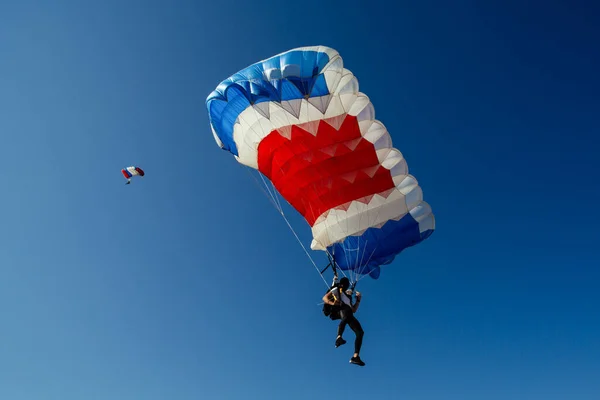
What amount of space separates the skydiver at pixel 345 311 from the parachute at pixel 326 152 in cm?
124

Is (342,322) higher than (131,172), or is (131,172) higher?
(131,172)

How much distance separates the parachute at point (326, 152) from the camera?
30.3 ft

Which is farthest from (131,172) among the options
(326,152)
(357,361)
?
(357,361)

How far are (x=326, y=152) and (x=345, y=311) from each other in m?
3.53

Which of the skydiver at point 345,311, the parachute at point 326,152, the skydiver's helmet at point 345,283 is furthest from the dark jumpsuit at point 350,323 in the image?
the parachute at point 326,152

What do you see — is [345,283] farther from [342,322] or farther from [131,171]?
[131,171]

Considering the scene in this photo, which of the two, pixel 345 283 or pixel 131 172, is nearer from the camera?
pixel 345 283

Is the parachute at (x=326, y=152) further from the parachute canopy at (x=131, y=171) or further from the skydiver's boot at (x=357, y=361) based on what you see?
the parachute canopy at (x=131, y=171)

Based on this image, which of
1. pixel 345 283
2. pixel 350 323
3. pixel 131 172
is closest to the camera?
pixel 350 323

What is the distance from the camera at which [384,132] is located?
10.1m

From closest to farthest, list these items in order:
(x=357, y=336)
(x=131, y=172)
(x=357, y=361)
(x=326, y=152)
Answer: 1. (x=357, y=361)
2. (x=357, y=336)
3. (x=326, y=152)
4. (x=131, y=172)

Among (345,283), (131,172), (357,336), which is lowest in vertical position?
(357,336)

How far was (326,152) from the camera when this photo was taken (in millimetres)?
10031

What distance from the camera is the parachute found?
923 cm
